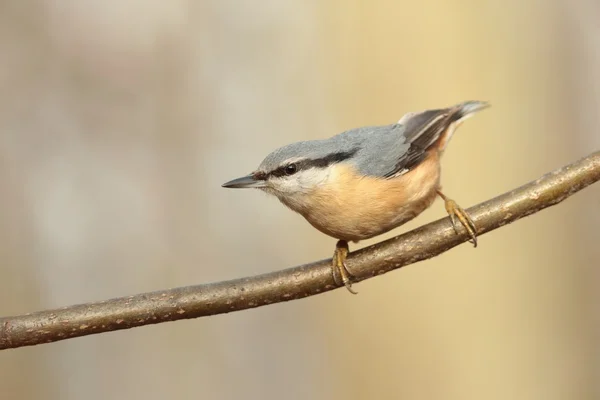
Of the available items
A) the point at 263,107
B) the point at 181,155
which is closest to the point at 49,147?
the point at 181,155

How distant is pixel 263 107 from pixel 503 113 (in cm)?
160

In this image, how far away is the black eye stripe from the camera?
195 cm

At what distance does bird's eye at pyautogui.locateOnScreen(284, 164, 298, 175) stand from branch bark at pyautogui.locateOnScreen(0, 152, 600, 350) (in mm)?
305

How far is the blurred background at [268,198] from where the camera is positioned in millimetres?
3377

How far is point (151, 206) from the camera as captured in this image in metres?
4.24

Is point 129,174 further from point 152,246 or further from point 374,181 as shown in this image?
point 374,181

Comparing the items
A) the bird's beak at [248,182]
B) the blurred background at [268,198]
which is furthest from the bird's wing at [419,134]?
the blurred background at [268,198]

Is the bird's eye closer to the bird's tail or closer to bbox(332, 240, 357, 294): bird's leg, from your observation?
bbox(332, 240, 357, 294): bird's leg

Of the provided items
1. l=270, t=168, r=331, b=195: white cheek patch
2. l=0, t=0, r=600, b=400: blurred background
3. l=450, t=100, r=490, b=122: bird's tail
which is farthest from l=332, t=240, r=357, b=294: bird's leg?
l=0, t=0, r=600, b=400: blurred background

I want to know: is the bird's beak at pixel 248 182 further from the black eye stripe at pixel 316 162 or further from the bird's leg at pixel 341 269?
the bird's leg at pixel 341 269

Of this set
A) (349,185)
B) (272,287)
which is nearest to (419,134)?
Answer: (349,185)

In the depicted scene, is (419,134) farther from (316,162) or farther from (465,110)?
(316,162)

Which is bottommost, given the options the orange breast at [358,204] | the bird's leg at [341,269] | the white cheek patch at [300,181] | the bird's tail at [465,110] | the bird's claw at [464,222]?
the bird's leg at [341,269]

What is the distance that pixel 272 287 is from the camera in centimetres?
172
